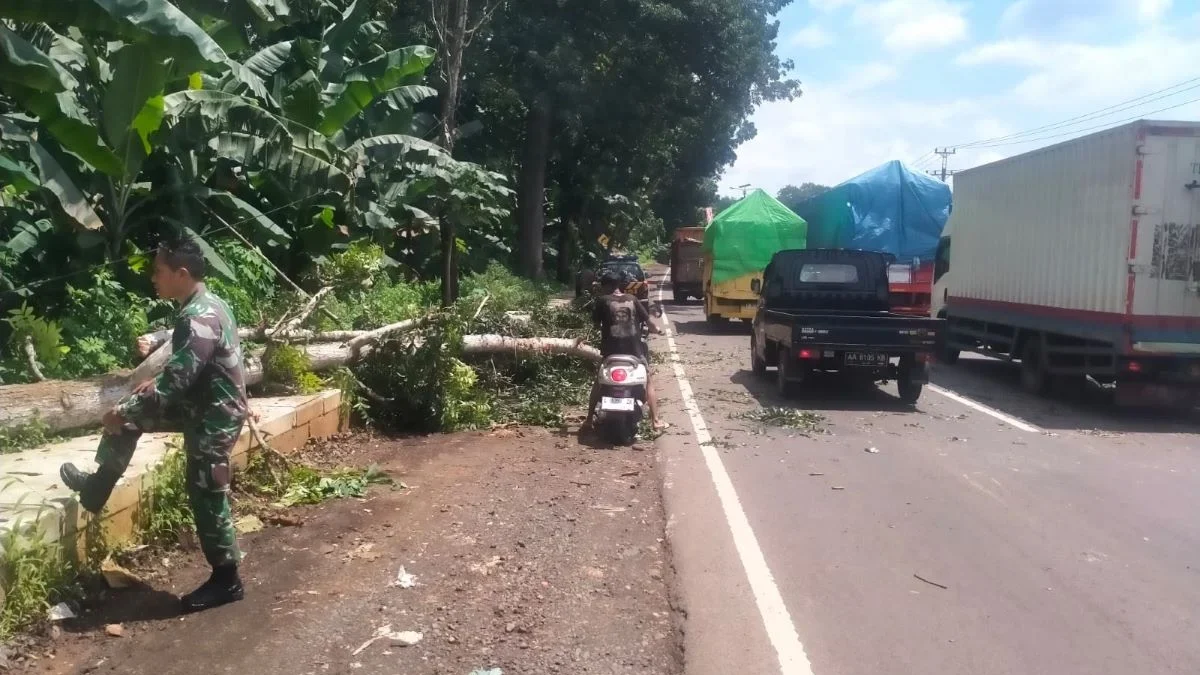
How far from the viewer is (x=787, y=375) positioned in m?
13.1

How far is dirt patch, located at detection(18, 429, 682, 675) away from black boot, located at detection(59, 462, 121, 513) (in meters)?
0.56

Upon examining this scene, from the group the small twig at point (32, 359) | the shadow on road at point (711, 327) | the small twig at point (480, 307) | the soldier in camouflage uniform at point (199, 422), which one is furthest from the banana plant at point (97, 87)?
the shadow on road at point (711, 327)

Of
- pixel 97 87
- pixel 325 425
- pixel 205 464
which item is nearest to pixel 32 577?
pixel 205 464

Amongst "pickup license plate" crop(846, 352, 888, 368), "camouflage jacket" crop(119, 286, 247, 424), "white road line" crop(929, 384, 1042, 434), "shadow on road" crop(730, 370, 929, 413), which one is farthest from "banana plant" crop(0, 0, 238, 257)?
"white road line" crop(929, 384, 1042, 434)

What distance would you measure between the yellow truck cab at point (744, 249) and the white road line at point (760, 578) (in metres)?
14.4

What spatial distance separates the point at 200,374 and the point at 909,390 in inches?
395

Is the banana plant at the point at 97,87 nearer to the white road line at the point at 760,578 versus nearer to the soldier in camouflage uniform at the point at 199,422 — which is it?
the soldier in camouflage uniform at the point at 199,422

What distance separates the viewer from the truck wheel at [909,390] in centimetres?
1309

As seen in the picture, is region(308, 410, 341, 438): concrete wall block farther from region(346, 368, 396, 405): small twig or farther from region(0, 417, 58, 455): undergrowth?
region(0, 417, 58, 455): undergrowth

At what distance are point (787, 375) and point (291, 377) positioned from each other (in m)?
6.47

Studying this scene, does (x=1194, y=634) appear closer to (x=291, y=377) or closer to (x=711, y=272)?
(x=291, y=377)

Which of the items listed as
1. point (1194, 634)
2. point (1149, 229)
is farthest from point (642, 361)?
point (1149, 229)

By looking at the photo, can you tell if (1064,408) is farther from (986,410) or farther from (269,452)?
(269,452)

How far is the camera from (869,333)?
12656 mm
